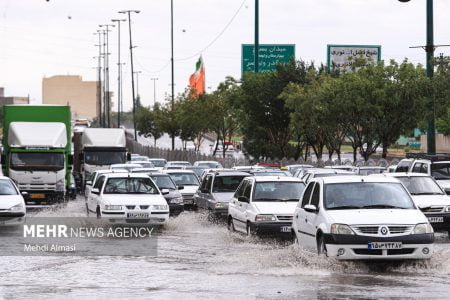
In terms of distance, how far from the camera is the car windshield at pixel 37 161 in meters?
42.4

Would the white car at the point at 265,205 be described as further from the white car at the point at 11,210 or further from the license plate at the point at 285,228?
the white car at the point at 11,210

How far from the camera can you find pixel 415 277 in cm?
1684

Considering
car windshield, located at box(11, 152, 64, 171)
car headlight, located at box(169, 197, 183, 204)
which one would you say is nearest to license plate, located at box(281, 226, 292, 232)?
car headlight, located at box(169, 197, 183, 204)

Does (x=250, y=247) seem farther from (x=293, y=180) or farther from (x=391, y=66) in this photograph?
(x=391, y=66)

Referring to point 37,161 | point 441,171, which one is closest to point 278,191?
point 441,171

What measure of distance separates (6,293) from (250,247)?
8.67 m

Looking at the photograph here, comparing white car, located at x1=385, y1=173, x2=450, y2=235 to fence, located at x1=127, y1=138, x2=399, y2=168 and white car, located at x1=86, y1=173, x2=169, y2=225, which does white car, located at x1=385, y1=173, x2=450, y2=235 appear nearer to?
white car, located at x1=86, y1=173, x2=169, y2=225

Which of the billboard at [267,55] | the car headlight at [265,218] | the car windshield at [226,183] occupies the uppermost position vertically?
the billboard at [267,55]

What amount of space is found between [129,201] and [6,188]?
3522 mm

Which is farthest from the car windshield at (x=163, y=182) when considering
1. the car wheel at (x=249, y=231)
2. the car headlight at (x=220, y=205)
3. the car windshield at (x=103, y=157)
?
the car windshield at (x=103, y=157)

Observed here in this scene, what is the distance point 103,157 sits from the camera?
53062 millimetres

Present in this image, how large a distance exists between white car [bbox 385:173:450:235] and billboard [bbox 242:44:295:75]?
39.6 meters

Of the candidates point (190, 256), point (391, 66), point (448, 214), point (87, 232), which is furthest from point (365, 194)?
point (391, 66)

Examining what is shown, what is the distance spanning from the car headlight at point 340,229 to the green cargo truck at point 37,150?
2580 cm
